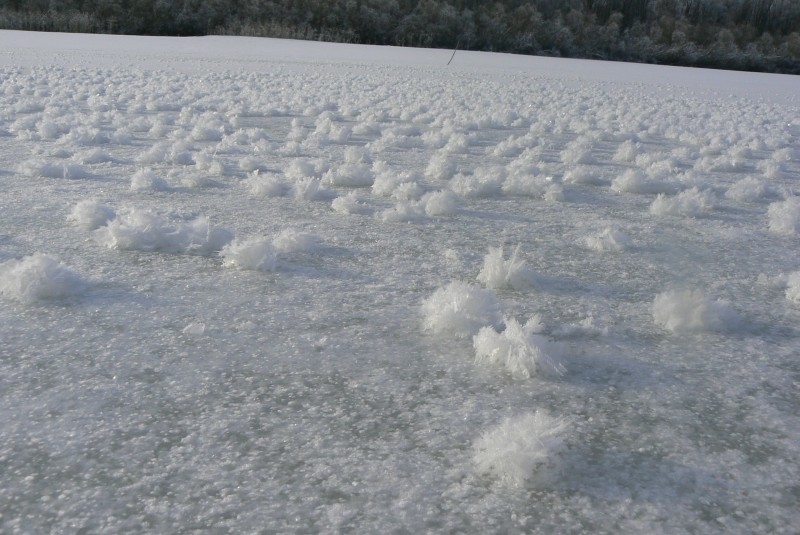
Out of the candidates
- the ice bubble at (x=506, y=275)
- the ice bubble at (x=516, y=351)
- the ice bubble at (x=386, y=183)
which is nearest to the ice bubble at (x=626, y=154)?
the ice bubble at (x=386, y=183)

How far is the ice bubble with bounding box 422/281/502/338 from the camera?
2.48m

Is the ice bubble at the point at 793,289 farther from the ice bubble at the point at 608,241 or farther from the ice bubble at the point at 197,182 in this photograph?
the ice bubble at the point at 197,182

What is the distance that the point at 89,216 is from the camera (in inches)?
139

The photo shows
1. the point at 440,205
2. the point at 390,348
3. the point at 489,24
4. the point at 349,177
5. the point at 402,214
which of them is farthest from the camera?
the point at 489,24

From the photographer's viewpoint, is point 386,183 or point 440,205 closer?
→ point 440,205

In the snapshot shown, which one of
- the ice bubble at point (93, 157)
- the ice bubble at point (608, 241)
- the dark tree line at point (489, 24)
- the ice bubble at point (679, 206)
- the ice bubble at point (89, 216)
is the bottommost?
the ice bubble at point (93, 157)

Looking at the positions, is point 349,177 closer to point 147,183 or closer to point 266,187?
point 266,187

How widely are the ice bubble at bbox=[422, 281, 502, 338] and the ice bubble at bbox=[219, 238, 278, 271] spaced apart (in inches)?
30.0

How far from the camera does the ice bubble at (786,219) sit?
13.5 ft

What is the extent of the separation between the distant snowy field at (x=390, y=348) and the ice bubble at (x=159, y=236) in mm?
13

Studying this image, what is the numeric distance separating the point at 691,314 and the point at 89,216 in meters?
2.72

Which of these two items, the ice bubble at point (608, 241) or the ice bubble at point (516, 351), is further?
the ice bubble at point (608, 241)

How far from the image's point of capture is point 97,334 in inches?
93.6

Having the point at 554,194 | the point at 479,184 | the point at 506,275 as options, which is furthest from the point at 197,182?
the point at 506,275
